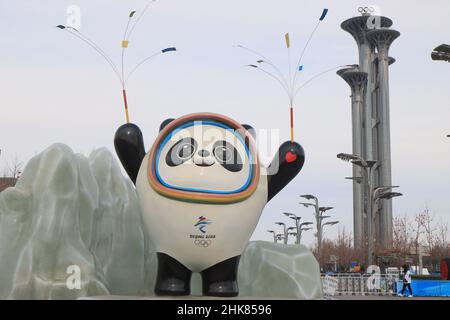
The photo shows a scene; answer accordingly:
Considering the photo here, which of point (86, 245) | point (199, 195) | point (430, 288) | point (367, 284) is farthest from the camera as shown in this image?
point (367, 284)

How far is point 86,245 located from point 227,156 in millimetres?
2384

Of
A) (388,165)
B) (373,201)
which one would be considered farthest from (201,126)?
(388,165)

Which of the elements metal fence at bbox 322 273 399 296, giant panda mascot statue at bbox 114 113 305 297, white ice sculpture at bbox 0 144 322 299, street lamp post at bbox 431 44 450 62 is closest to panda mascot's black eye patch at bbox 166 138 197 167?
giant panda mascot statue at bbox 114 113 305 297

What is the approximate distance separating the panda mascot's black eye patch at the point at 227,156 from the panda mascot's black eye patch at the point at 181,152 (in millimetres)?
279

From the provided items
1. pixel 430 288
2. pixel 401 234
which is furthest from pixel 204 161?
pixel 401 234

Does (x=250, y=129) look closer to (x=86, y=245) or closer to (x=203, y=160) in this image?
(x=203, y=160)

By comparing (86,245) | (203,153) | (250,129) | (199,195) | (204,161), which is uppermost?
(250,129)

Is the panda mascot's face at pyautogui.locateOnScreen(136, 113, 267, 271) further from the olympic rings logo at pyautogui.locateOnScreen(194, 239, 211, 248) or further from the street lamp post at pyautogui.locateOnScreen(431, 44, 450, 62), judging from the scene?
the street lamp post at pyautogui.locateOnScreen(431, 44, 450, 62)

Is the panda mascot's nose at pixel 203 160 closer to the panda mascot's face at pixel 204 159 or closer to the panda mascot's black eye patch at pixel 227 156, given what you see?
the panda mascot's face at pixel 204 159

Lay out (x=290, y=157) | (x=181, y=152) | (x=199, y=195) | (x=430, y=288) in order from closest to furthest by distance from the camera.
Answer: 1. (x=199, y=195)
2. (x=181, y=152)
3. (x=290, y=157)
4. (x=430, y=288)

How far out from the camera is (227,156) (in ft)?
24.1

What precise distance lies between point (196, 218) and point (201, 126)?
3.83 feet

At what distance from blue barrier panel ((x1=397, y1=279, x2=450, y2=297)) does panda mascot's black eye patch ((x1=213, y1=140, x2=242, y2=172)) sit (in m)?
14.3
